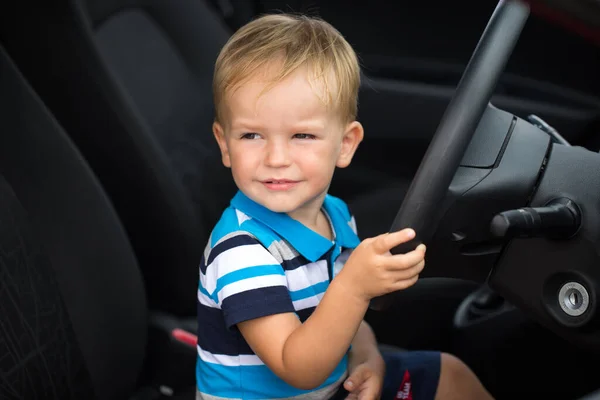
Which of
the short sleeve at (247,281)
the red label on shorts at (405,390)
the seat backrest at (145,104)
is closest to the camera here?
the short sleeve at (247,281)

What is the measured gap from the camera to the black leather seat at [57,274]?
1102 millimetres

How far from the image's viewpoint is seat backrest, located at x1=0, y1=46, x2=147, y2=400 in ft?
3.61

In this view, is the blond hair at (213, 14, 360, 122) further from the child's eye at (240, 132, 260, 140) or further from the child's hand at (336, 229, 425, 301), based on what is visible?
the child's hand at (336, 229, 425, 301)

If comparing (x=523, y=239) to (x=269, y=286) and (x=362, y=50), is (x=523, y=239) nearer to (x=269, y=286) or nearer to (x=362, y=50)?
(x=269, y=286)

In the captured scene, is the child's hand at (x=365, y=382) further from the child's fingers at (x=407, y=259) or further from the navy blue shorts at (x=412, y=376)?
the child's fingers at (x=407, y=259)

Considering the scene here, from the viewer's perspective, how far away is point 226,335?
3.53ft

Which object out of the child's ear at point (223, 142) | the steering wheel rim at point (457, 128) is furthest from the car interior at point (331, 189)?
the child's ear at point (223, 142)

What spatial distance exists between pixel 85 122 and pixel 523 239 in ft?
2.59

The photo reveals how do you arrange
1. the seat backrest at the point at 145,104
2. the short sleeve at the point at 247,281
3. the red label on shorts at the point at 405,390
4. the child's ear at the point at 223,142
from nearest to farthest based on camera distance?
1. the short sleeve at the point at 247,281
2. the child's ear at the point at 223,142
3. the red label on shorts at the point at 405,390
4. the seat backrest at the point at 145,104

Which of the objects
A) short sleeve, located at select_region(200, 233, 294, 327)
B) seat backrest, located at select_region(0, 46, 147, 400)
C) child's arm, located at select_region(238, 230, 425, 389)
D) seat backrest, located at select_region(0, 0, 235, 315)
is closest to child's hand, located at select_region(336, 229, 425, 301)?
child's arm, located at select_region(238, 230, 425, 389)

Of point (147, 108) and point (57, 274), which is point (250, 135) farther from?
point (147, 108)

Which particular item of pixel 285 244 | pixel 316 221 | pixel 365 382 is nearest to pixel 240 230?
pixel 285 244

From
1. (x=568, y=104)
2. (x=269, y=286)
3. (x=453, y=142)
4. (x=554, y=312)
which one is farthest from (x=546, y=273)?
(x=568, y=104)

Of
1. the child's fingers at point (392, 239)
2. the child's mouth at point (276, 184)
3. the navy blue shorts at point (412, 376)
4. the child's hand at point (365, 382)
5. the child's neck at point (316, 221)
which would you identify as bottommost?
the navy blue shorts at point (412, 376)
